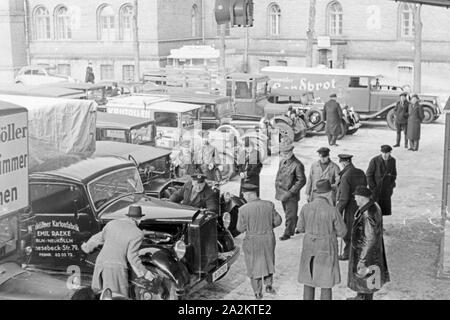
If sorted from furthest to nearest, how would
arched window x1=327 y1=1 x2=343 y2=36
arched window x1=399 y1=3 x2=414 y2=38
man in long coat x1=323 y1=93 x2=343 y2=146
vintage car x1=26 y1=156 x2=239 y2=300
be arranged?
1. arched window x1=327 y1=1 x2=343 y2=36
2. arched window x1=399 y1=3 x2=414 y2=38
3. man in long coat x1=323 y1=93 x2=343 y2=146
4. vintage car x1=26 y1=156 x2=239 y2=300

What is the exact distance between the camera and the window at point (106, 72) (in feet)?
123

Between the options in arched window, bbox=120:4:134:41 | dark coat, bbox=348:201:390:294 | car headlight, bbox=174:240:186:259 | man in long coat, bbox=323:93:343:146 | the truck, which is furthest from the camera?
arched window, bbox=120:4:134:41

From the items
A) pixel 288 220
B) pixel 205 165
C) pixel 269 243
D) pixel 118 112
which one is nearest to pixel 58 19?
pixel 118 112

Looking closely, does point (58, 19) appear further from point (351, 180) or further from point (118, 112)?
point (351, 180)

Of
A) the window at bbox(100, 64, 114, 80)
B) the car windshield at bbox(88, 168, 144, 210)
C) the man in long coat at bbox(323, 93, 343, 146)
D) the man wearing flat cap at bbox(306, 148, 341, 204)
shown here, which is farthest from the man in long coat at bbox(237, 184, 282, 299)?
the window at bbox(100, 64, 114, 80)

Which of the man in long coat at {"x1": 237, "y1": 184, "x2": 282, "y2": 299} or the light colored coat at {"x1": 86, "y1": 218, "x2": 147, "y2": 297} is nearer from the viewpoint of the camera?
the light colored coat at {"x1": 86, "y1": 218, "x2": 147, "y2": 297}

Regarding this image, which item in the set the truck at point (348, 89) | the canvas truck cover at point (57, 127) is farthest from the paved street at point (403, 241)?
the truck at point (348, 89)

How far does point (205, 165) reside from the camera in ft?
48.1

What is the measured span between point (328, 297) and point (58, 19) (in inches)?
1304

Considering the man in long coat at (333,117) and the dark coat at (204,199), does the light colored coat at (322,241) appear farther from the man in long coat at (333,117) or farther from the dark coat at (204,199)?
the man in long coat at (333,117)

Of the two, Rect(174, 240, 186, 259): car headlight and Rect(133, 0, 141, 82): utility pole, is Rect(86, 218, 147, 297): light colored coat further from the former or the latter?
Rect(133, 0, 141, 82): utility pole

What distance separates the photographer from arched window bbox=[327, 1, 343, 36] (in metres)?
34.9

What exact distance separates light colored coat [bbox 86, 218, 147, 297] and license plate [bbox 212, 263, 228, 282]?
1303 millimetres

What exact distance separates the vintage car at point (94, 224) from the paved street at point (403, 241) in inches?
23.6
